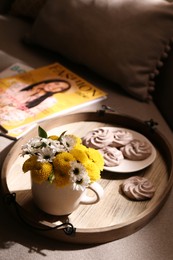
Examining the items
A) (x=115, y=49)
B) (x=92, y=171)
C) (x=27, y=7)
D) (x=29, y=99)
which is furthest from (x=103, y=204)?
(x=27, y=7)

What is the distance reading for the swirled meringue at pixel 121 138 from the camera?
98cm

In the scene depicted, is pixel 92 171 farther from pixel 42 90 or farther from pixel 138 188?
pixel 42 90

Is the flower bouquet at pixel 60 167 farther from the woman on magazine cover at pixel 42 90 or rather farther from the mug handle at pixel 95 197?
the woman on magazine cover at pixel 42 90

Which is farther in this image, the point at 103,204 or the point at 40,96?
the point at 40,96

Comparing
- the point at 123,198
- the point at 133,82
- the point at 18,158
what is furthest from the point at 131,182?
the point at 133,82

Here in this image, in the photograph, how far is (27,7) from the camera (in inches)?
62.3

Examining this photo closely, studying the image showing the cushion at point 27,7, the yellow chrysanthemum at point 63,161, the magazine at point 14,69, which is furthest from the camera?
the cushion at point 27,7

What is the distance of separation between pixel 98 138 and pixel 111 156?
7 centimetres

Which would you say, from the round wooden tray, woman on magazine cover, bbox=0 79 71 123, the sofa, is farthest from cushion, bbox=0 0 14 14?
the round wooden tray

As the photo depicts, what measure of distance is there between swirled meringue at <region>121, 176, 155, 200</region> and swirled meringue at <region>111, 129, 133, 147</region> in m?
0.11

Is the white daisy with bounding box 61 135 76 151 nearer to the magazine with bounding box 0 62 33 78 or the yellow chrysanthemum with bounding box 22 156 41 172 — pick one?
the yellow chrysanthemum with bounding box 22 156 41 172

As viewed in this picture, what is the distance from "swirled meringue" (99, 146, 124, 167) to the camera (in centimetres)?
93

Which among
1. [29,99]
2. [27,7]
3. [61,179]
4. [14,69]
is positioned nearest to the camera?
[61,179]

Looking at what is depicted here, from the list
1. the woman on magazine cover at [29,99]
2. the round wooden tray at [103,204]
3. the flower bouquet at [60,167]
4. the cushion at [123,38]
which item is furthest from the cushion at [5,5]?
the flower bouquet at [60,167]
